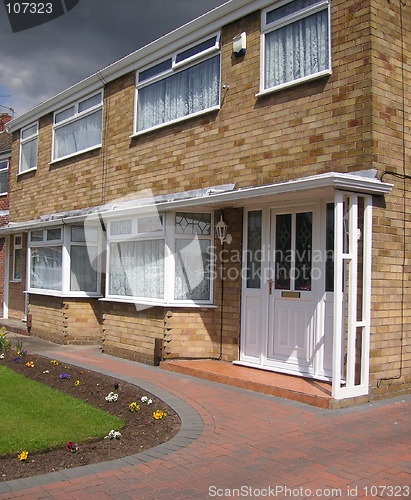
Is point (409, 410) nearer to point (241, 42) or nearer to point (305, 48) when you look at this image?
point (305, 48)

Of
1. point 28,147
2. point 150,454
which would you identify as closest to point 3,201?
point 28,147

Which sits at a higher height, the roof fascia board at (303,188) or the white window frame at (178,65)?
the white window frame at (178,65)

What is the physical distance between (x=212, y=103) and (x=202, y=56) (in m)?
0.97

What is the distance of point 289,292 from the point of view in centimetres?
828

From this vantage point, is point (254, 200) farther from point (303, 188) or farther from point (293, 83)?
point (293, 83)

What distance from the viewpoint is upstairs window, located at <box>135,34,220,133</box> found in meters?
9.95

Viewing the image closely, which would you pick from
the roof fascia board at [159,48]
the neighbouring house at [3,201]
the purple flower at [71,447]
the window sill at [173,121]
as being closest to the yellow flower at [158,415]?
the purple flower at [71,447]

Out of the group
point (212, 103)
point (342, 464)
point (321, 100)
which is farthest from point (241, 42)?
point (342, 464)

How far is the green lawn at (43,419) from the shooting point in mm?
5383

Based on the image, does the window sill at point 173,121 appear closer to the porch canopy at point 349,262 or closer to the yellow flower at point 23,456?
the porch canopy at point 349,262

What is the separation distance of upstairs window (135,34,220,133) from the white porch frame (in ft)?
12.3

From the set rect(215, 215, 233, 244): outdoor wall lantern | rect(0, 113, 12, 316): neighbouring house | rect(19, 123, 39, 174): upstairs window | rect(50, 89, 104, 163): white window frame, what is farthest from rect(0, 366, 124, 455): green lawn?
rect(0, 113, 12, 316): neighbouring house

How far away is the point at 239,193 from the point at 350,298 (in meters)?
2.18

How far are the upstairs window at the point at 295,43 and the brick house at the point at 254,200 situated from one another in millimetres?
23
